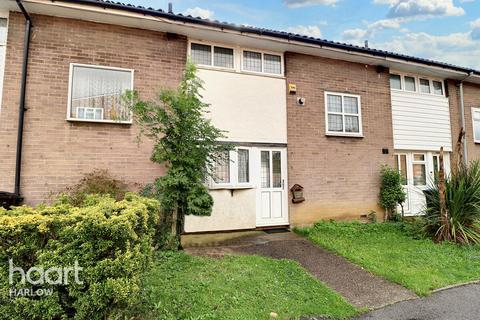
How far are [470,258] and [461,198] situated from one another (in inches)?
68.1

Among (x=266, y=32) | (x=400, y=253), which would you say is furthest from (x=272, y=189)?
(x=266, y=32)

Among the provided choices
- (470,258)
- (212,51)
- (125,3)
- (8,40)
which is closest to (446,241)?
(470,258)

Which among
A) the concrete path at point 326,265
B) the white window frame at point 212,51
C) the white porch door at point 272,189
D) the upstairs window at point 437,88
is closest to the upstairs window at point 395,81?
the upstairs window at point 437,88

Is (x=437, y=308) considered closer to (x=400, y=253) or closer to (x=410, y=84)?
(x=400, y=253)

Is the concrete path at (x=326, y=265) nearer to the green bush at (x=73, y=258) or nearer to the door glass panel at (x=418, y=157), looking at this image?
the green bush at (x=73, y=258)

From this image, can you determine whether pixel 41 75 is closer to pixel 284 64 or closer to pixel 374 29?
pixel 284 64

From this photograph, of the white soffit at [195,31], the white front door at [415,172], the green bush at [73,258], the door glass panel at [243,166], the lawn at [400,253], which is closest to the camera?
the green bush at [73,258]

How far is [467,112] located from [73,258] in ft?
47.8

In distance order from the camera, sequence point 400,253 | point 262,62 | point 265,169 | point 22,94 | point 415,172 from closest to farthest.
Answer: point 400,253 < point 22,94 < point 265,169 < point 262,62 < point 415,172

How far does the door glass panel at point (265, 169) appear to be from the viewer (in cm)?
828

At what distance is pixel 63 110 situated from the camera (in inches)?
259

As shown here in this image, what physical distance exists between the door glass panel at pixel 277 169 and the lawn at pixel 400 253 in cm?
152

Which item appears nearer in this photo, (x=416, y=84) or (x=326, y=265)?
(x=326, y=265)

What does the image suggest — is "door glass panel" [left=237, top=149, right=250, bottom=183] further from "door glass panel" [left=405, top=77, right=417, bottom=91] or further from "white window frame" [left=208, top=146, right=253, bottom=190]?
"door glass panel" [left=405, top=77, right=417, bottom=91]
